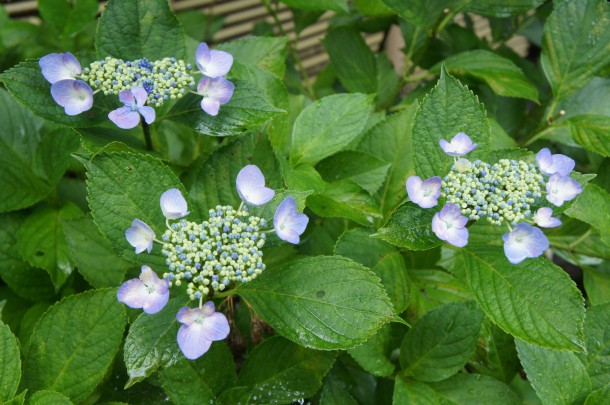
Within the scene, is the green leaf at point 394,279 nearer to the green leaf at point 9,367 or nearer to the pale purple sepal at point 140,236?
the pale purple sepal at point 140,236

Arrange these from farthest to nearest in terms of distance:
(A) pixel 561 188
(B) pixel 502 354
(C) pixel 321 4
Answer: (C) pixel 321 4, (B) pixel 502 354, (A) pixel 561 188

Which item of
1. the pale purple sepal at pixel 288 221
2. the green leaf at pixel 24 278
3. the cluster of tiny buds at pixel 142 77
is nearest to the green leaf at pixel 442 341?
the pale purple sepal at pixel 288 221

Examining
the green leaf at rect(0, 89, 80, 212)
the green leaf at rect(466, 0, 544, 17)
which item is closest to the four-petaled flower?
the green leaf at rect(0, 89, 80, 212)

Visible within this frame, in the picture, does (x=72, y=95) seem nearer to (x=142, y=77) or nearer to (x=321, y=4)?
(x=142, y=77)

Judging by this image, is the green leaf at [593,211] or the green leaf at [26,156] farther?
the green leaf at [26,156]

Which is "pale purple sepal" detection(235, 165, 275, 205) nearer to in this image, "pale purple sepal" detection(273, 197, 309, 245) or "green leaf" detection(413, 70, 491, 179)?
"pale purple sepal" detection(273, 197, 309, 245)

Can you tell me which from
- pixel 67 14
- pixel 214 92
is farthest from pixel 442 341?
pixel 67 14

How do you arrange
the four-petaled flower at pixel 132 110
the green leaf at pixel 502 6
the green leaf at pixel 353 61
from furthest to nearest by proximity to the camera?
the green leaf at pixel 353 61 → the green leaf at pixel 502 6 → the four-petaled flower at pixel 132 110
